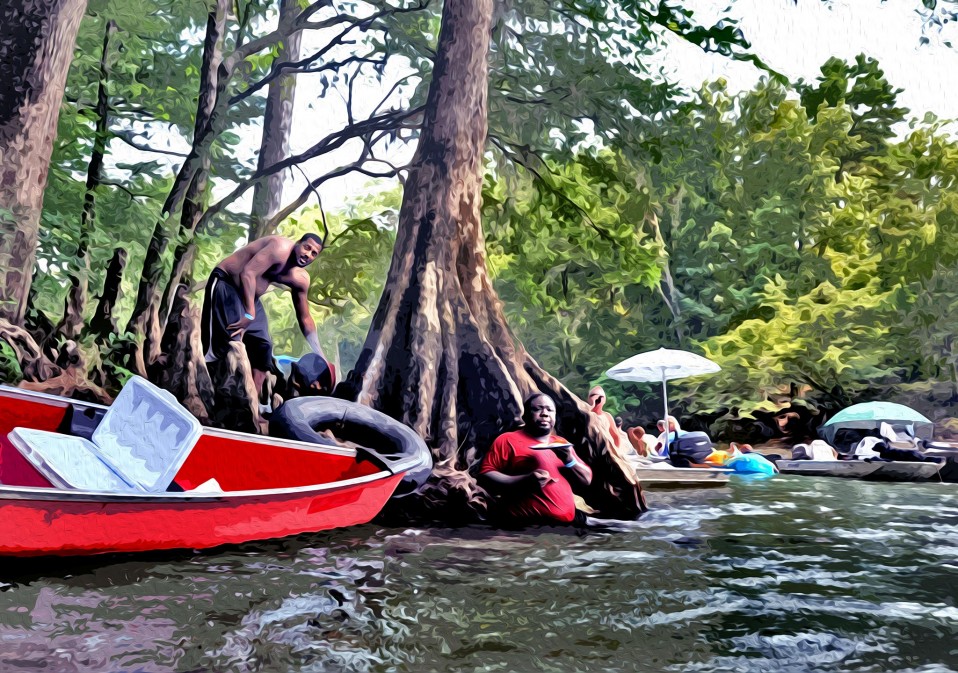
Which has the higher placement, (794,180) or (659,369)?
(794,180)

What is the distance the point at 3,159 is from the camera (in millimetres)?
9781

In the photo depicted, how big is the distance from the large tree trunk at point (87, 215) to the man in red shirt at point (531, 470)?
516cm

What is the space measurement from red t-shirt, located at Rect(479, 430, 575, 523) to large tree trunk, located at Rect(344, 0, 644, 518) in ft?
1.79

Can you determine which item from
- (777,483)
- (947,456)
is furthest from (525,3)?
(947,456)

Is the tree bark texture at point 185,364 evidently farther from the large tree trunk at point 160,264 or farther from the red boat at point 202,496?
the red boat at point 202,496

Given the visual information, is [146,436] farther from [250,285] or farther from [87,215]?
[87,215]

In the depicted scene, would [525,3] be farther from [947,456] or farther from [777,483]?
[947,456]

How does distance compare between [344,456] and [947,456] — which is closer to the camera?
[344,456]

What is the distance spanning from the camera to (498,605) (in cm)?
566

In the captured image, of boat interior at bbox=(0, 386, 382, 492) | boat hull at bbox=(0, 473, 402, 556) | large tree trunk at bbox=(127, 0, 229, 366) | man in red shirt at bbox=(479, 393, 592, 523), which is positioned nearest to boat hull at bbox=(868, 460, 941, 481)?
man in red shirt at bbox=(479, 393, 592, 523)

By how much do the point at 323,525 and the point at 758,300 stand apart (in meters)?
21.7

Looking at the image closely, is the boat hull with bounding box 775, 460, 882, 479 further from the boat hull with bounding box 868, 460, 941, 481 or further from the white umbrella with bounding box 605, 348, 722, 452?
the white umbrella with bounding box 605, 348, 722, 452

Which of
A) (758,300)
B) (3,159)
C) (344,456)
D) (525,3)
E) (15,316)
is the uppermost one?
(525,3)

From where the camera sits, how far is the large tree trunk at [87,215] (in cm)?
1076
